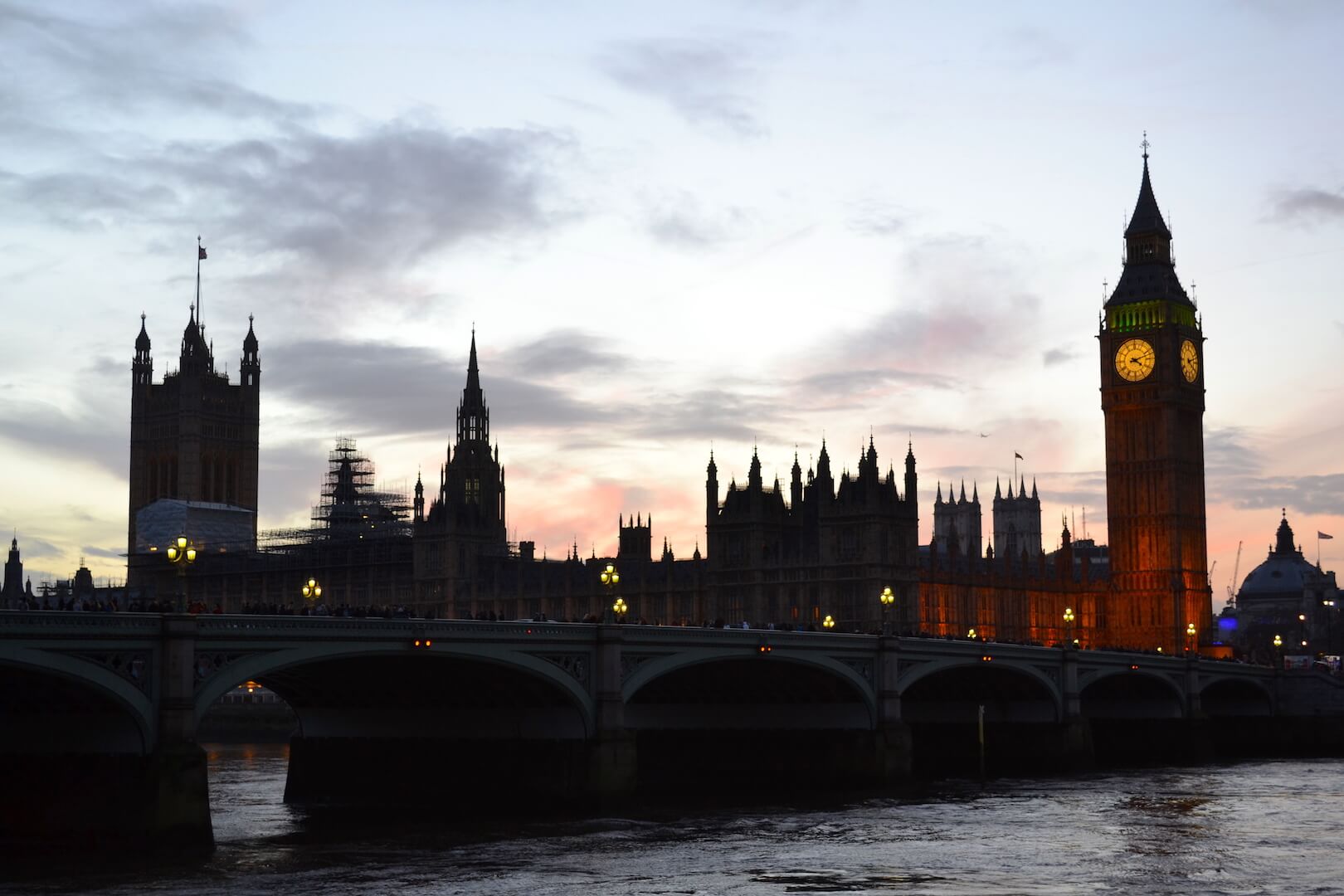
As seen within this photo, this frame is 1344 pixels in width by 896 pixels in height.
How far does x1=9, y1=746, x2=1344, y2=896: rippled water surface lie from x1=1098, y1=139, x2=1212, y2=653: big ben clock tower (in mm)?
90942

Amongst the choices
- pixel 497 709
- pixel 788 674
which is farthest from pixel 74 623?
pixel 788 674

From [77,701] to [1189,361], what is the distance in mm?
135908

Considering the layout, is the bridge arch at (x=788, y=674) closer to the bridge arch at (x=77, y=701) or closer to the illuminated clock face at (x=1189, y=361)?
the bridge arch at (x=77, y=701)

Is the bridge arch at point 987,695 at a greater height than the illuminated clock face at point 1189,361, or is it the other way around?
the illuminated clock face at point 1189,361

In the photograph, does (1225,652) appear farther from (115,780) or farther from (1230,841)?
(115,780)

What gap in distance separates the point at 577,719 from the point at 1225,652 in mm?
106823

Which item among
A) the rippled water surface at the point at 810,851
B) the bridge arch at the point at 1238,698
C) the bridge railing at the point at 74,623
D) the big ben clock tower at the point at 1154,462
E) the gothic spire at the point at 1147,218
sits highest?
the gothic spire at the point at 1147,218

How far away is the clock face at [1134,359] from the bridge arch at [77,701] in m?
130

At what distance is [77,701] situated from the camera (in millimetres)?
59000

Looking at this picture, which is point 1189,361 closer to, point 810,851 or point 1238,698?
point 1238,698

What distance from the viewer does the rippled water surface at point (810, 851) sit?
51469 millimetres

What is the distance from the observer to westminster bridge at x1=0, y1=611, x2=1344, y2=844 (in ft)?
183

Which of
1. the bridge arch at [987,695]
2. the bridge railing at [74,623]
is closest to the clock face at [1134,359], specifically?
the bridge arch at [987,695]

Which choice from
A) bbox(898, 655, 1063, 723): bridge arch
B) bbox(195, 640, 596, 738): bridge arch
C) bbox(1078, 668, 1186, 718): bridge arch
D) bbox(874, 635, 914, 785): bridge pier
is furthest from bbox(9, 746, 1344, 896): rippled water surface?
bbox(1078, 668, 1186, 718): bridge arch
